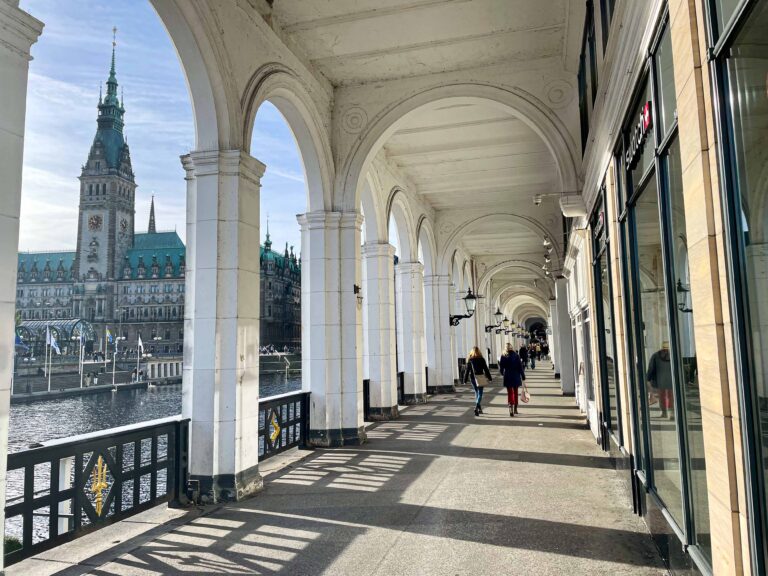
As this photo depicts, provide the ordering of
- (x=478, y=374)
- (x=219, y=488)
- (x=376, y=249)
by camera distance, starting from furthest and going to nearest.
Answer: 1. (x=478, y=374)
2. (x=376, y=249)
3. (x=219, y=488)

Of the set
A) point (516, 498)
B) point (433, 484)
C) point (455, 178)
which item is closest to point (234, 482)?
point (433, 484)

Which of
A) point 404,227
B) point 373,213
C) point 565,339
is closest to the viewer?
point 373,213

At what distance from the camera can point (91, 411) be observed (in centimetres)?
4338

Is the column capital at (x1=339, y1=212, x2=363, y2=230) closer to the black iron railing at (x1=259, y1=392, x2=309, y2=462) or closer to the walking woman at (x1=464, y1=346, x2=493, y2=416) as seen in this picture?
the black iron railing at (x1=259, y1=392, x2=309, y2=462)

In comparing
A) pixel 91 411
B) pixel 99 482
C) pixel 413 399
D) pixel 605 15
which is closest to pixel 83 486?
pixel 99 482

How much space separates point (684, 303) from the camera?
114 inches

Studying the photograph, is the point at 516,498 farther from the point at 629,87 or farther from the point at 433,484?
the point at 629,87

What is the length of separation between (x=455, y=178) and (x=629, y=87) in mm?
10401

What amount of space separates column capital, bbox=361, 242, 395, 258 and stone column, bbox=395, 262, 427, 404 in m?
3.06

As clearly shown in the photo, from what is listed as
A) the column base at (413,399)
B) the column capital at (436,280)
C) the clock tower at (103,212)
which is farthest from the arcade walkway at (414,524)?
the clock tower at (103,212)

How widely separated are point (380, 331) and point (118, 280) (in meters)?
93.5

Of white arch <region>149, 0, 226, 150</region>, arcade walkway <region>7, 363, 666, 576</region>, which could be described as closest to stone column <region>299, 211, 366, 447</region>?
arcade walkway <region>7, 363, 666, 576</region>

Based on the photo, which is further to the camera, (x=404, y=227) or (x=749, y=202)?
(x=404, y=227)

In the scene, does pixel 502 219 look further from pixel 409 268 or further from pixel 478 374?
pixel 478 374
